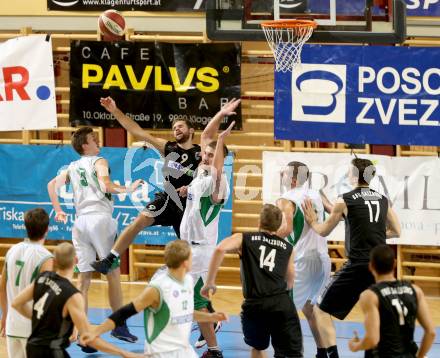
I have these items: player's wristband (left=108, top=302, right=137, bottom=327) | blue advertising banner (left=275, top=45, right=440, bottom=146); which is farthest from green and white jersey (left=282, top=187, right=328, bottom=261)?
blue advertising banner (left=275, top=45, right=440, bottom=146)

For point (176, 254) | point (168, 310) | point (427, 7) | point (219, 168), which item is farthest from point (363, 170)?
point (427, 7)

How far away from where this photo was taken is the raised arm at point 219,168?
9055 mm

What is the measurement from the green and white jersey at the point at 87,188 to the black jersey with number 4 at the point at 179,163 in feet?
2.54

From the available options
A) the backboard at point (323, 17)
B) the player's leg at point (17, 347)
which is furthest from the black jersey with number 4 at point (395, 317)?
the backboard at point (323, 17)

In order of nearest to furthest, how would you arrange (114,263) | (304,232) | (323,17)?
1. (304,232)
2. (114,263)
3. (323,17)

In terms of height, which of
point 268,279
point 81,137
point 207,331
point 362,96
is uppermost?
point 362,96

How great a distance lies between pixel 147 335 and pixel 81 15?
8091 mm

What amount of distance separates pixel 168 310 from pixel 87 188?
3693 millimetres

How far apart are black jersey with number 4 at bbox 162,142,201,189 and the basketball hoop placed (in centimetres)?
181

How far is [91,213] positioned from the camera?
10344 mm

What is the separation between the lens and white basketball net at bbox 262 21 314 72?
1149 centimetres

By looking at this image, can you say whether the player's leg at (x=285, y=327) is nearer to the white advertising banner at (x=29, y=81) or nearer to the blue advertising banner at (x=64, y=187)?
the blue advertising banner at (x=64, y=187)

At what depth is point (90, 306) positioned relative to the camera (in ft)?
40.0

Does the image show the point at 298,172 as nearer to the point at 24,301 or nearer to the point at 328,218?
the point at 328,218
